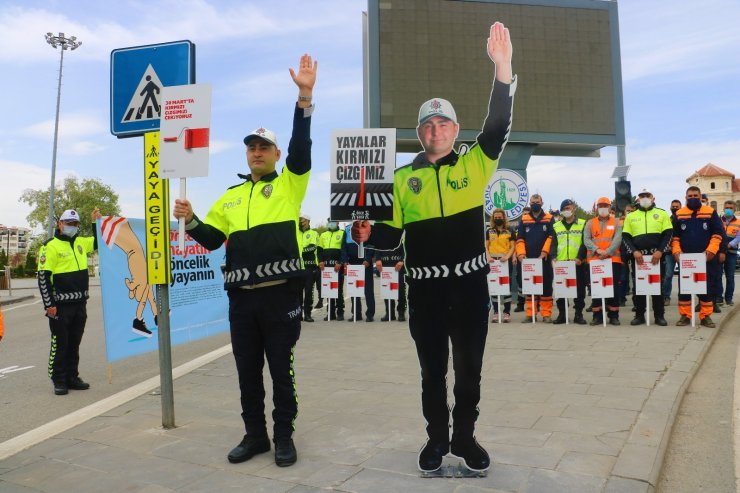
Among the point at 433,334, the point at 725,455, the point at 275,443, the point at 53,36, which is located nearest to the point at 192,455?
the point at 275,443

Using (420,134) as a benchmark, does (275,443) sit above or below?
below

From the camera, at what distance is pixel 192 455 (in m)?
3.95

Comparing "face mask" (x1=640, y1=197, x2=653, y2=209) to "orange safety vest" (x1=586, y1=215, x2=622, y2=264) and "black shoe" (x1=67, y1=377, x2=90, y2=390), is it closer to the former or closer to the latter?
"orange safety vest" (x1=586, y1=215, x2=622, y2=264)

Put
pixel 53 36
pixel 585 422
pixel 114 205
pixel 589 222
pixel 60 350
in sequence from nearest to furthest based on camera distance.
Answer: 1. pixel 585 422
2. pixel 60 350
3. pixel 589 222
4. pixel 53 36
5. pixel 114 205

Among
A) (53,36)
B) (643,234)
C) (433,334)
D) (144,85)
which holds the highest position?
→ (53,36)

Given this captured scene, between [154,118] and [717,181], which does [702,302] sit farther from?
[717,181]

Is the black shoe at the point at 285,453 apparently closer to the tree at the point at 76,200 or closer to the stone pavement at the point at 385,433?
the stone pavement at the point at 385,433

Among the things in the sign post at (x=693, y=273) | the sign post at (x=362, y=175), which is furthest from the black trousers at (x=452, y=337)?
the sign post at (x=693, y=273)

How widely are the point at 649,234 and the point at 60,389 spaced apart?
819 cm

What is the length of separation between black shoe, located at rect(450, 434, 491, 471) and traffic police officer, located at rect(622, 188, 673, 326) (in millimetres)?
6737

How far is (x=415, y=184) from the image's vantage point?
3518 millimetres

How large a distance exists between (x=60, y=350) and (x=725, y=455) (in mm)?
6183

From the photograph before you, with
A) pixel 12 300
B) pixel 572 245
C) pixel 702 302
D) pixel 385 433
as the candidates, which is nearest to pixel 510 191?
pixel 572 245

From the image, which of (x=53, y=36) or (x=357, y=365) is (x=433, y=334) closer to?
(x=357, y=365)
